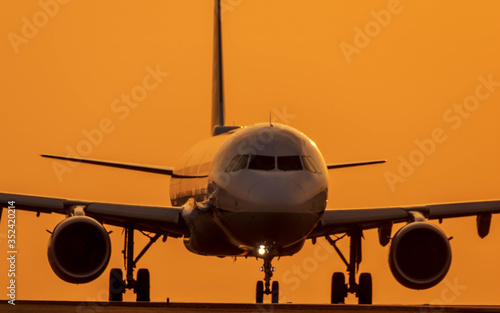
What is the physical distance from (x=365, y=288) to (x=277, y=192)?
875 cm

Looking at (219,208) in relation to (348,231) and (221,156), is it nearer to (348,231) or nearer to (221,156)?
(221,156)

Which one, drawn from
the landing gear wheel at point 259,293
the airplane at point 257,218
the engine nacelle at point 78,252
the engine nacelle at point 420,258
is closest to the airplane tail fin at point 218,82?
the airplane at point 257,218

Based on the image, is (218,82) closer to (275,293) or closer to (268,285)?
(275,293)

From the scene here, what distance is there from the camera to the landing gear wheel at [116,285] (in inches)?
1528

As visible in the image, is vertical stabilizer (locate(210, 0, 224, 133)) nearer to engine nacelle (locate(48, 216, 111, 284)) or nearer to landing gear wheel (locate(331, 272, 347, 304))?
landing gear wheel (locate(331, 272, 347, 304))

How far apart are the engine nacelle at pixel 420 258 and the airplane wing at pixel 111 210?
6.09 m

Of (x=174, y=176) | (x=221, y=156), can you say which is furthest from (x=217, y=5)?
(x=221, y=156)

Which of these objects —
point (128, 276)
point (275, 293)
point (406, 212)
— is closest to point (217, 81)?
point (128, 276)

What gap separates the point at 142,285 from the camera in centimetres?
4038

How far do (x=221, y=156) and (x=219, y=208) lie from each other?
4.62ft

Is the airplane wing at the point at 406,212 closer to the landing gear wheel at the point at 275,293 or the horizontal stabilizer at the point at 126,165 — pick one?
the landing gear wheel at the point at 275,293

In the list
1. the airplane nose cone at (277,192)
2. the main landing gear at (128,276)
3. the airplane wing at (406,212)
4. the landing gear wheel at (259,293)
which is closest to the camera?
the airplane nose cone at (277,192)

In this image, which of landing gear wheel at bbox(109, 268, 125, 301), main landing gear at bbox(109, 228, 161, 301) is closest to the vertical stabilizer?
main landing gear at bbox(109, 228, 161, 301)

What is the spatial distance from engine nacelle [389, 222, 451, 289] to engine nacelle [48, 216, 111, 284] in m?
6.82
